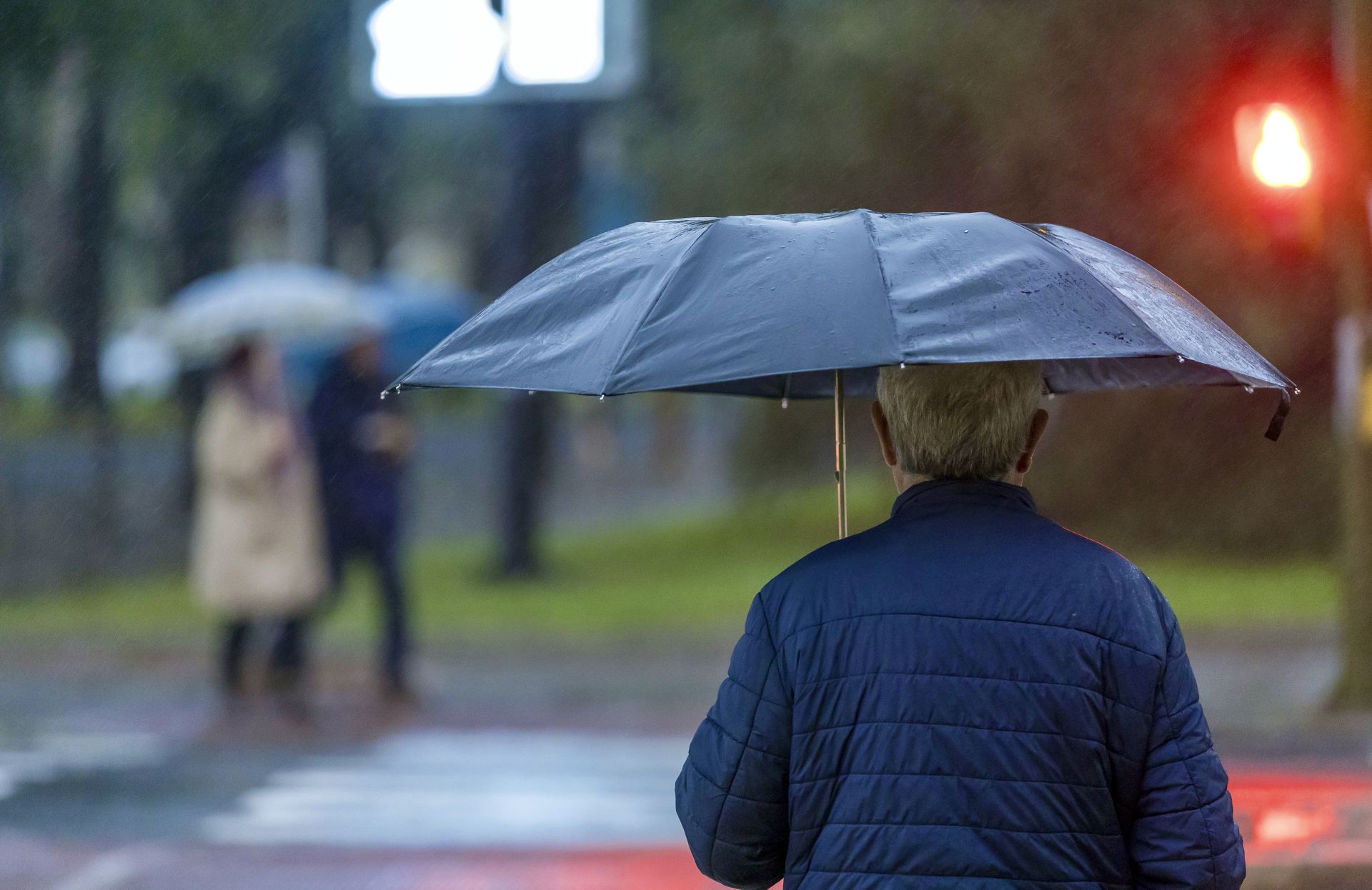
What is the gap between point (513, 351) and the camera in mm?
2443

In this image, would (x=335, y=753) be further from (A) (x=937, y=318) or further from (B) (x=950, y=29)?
(B) (x=950, y=29)

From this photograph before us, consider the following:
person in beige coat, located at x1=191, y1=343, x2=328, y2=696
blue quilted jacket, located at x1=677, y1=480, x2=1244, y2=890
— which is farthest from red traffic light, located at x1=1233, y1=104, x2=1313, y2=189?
blue quilted jacket, located at x1=677, y1=480, x2=1244, y2=890

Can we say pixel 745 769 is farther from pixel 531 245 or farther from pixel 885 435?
pixel 531 245

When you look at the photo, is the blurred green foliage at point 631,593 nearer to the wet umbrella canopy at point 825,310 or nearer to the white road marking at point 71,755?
the white road marking at point 71,755

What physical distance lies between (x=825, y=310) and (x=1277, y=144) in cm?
A: 680

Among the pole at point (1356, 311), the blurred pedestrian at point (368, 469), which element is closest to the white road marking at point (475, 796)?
the blurred pedestrian at point (368, 469)

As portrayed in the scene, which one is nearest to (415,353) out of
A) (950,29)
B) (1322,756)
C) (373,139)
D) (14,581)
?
(373,139)

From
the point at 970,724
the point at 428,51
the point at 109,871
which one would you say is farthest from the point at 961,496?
the point at 428,51

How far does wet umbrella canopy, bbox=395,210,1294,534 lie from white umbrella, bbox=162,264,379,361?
24.5ft

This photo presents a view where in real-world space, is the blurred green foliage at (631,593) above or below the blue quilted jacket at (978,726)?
below

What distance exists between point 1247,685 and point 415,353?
7.73 m

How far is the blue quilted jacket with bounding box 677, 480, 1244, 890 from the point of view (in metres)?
1.94

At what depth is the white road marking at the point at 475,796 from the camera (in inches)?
254

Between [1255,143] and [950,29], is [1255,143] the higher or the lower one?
the lower one
